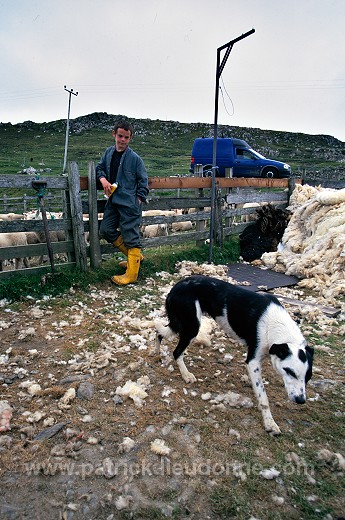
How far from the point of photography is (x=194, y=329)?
3607mm

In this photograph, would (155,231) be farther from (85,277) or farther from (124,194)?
(85,277)

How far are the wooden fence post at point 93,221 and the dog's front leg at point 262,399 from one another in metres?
4.17

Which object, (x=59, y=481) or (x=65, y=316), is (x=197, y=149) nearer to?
(x=65, y=316)

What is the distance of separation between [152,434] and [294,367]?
50.4 inches

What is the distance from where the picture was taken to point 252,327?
3.33 metres

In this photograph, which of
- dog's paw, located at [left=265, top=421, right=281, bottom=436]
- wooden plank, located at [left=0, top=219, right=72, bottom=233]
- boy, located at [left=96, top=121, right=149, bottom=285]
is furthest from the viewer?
boy, located at [left=96, top=121, right=149, bottom=285]

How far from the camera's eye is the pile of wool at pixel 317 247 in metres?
7.04

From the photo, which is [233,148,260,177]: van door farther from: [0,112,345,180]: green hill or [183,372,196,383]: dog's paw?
[0,112,345,180]: green hill

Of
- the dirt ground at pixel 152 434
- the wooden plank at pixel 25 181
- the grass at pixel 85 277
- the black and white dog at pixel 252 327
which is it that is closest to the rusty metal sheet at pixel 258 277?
the grass at pixel 85 277


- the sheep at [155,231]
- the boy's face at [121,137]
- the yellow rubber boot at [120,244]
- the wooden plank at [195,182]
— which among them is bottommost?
the sheep at [155,231]

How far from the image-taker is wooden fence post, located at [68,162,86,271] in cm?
626

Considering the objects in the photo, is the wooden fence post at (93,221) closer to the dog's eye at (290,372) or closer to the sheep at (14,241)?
the sheep at (14,241)

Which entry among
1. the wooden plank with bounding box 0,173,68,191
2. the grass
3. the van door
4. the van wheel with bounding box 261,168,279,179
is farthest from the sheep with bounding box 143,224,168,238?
the van wheel with bounding box 261,168,279,179

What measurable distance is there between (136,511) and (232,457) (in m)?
0.84
